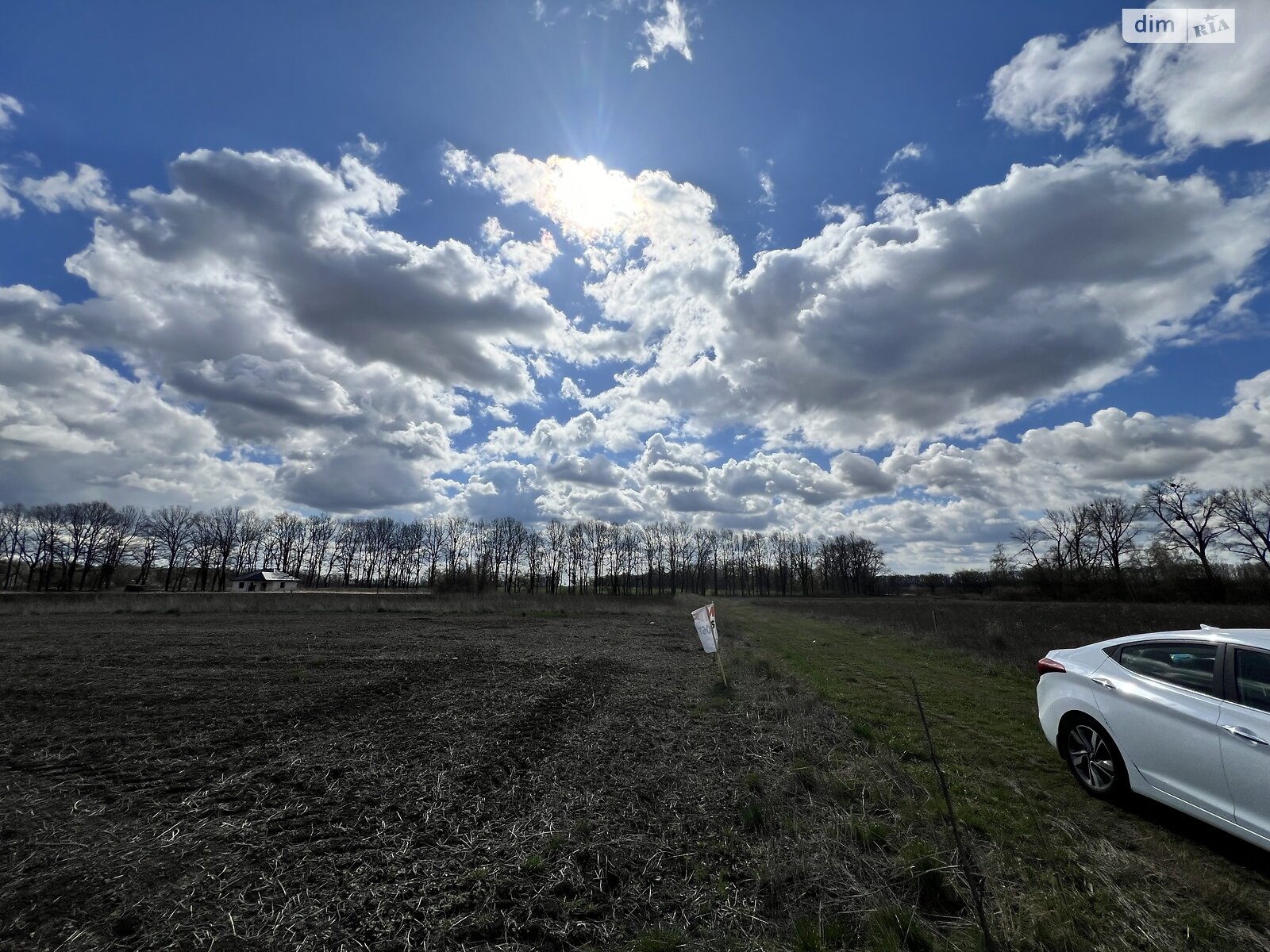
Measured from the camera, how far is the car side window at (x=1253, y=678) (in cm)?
419

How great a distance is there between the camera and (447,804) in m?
5.23

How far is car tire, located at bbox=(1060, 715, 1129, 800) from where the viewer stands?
5.21 m

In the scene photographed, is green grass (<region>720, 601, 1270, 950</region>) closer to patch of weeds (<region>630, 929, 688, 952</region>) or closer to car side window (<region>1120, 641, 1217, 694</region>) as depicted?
patch of weeds (<region>630, 929, 688, 952</region>)

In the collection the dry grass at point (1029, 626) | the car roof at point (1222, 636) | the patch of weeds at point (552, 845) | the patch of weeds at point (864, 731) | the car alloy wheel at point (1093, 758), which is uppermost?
the car roof at point (1222, 636)

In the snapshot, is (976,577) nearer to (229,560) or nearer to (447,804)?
(447,804)

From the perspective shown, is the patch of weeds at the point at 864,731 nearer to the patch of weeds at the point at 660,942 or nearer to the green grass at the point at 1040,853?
the green grass at the point at 1040,853

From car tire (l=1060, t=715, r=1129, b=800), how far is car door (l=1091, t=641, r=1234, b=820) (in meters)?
0.19

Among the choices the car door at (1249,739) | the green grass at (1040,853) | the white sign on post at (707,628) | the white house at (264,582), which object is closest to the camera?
the green grass at (1040,853)

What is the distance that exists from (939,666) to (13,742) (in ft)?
58.9

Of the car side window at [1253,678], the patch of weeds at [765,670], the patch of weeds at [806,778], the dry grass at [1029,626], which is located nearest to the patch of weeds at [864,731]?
the patch of weeds at [806,778]

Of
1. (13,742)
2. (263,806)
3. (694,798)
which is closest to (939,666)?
(694,798)

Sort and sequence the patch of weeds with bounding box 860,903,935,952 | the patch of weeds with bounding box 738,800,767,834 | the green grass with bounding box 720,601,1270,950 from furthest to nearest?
the patch of weeds with bounding box 738,800,767,834, the green grass with bounding box 720,601,1270,950, the patch of weeds with bounding box 860,903,935,952

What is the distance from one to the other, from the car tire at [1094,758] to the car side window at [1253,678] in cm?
128

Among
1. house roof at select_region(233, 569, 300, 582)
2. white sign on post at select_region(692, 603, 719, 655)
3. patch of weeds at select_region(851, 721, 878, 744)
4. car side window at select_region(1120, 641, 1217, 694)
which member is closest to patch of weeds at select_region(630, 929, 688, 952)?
car side window at select_region(1120, 641, 1217, 694)
